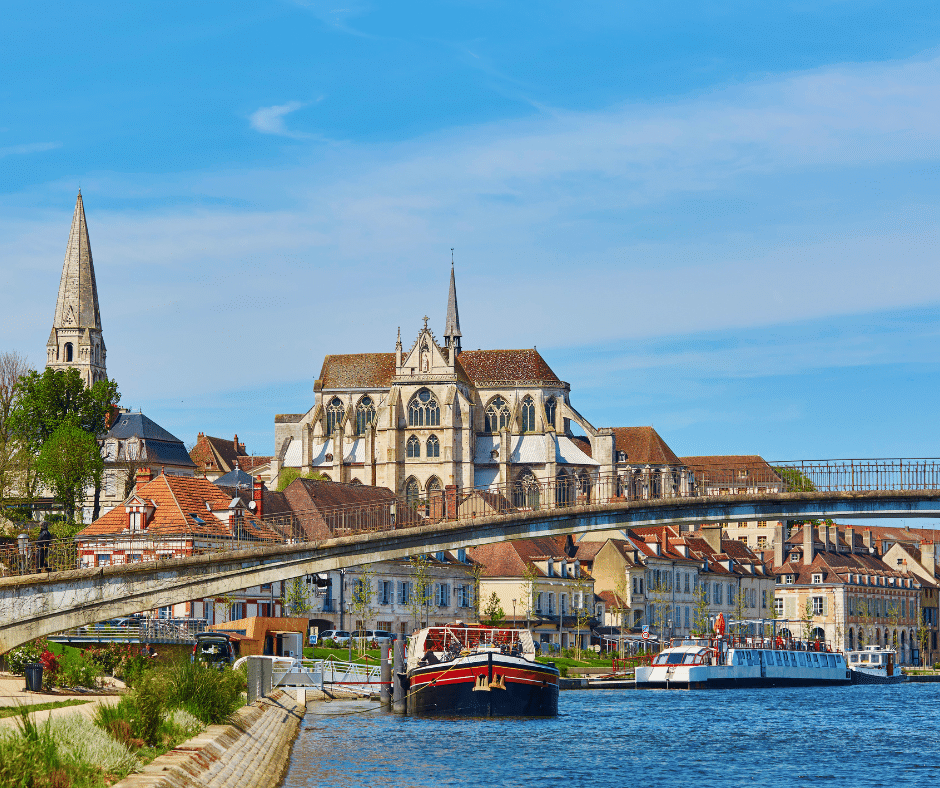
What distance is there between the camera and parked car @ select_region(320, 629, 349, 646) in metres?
76.4

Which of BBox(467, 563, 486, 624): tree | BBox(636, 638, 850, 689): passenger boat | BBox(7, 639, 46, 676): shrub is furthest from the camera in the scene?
BBox(467, 563, 486, 624): tree

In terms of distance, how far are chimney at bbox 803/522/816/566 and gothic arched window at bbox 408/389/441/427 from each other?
3641cm

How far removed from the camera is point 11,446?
103812mm

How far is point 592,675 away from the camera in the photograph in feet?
274

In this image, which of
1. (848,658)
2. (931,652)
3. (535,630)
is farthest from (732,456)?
(535,630)

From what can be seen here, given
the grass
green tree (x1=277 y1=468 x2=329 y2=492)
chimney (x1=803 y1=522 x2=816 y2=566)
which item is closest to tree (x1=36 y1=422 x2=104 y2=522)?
green tree (x1=277 y1=468 x2=329 y2=492)

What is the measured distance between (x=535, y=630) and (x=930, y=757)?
2391 inches

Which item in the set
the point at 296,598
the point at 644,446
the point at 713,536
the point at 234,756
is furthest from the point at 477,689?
the point at 644,446

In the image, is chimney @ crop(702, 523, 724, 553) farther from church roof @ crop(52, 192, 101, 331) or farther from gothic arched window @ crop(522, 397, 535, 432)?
Answer: church roof @ crop(52, 192, 101, 331)

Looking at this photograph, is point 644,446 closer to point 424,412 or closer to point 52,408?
point 424,412

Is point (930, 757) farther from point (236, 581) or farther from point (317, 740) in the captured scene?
point (236, 581)

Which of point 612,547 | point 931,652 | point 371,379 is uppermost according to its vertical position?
point 371,379

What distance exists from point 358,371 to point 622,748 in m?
112

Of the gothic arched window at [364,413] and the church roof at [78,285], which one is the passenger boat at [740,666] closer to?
the gothic arched window at [364,413]
